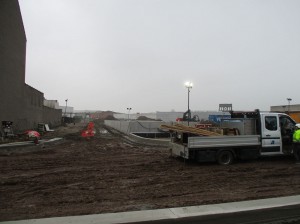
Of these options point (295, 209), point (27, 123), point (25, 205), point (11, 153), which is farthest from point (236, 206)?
point (27, 123)

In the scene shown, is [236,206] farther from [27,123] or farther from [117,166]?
[27,123]

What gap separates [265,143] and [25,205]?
10203 mm

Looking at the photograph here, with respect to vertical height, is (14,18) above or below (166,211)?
above

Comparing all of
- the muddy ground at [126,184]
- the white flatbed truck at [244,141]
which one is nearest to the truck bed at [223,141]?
the white flatbed truck at [244,141]

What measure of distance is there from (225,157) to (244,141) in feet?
3.53

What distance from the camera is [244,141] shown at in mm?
12695

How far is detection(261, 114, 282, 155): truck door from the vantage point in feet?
43.0

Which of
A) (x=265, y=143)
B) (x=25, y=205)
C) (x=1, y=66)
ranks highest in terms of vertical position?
(x=1, y=66)

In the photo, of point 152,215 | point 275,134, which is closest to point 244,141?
point 275,134

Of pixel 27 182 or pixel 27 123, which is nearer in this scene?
pixel 27 182

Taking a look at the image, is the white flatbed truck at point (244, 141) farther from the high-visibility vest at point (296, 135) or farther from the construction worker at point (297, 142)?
the high-visibility vest at point (296, 135)

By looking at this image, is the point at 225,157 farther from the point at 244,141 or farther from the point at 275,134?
the point at 275,134

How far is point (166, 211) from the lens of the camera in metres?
5.63

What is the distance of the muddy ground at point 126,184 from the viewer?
6879 millimetres
